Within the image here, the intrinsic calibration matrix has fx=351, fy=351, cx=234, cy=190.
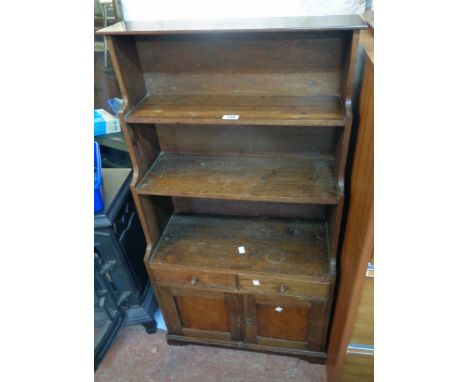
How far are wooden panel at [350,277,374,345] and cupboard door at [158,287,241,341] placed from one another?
1.70 feet

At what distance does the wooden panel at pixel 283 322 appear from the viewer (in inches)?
61.2

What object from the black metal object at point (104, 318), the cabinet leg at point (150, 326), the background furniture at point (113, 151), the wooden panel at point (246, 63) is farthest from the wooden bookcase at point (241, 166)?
the background furniture at point (113, 151)

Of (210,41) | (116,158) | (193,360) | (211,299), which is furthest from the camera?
(116,158)

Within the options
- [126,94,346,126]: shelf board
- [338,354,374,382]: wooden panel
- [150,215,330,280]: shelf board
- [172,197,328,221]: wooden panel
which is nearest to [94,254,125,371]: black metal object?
[150,215,330,280]: shelf board

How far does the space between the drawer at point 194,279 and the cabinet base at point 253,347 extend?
41 centimetres

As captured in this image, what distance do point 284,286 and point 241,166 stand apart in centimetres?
53

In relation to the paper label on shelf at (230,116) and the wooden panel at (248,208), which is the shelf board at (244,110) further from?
the wooden panel at (248,208)

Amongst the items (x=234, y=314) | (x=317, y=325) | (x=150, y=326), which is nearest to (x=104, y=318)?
(x=150, y=326)

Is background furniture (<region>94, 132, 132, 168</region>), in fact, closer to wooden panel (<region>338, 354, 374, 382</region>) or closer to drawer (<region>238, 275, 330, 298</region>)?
drawer (<region>238, 275, 330, 298</region>)

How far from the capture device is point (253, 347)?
5.69ft
